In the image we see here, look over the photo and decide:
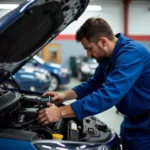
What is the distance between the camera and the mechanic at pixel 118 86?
1.70m

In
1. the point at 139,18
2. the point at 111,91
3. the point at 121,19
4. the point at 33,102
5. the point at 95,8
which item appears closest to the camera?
the point at 111,91

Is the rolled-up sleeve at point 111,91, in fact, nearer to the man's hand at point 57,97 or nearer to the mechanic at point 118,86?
the mechanic at point 118,86

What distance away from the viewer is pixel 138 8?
434 inches

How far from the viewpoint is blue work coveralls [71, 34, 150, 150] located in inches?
66.7

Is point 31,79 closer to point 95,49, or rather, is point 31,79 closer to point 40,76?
point 40,76

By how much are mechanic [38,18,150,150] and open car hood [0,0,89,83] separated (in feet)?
0.75

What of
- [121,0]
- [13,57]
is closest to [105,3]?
[121,0]

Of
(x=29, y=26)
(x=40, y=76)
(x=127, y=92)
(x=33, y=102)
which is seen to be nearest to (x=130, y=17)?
(x=40, y=76)

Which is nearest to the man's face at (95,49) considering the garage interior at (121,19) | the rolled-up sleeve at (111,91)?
the rolled-up sleeve at (111,91)

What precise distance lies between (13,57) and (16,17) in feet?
2.84

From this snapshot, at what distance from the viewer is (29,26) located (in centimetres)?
182

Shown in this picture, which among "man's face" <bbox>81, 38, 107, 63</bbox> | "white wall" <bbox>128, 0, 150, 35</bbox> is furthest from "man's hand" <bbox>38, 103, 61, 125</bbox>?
"white wall" <bbox>128, 0, 150, 35</bbox>

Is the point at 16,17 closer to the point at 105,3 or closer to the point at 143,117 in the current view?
the point at 143,117

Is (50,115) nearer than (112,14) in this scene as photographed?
Yes
